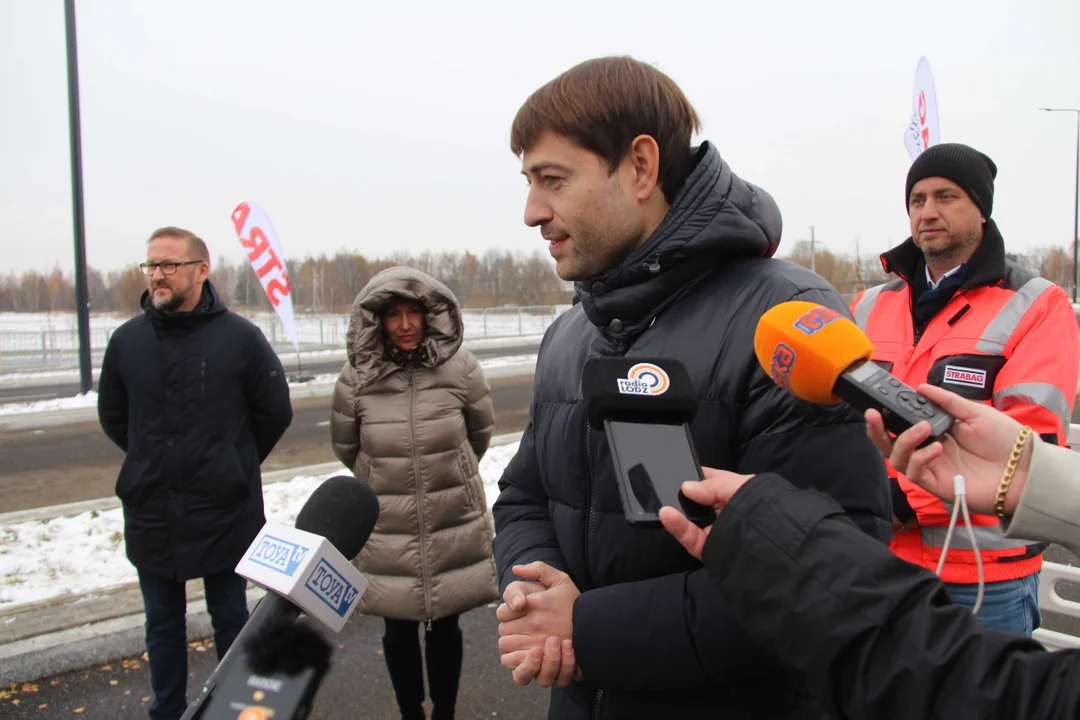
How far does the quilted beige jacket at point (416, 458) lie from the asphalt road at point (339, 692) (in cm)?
41

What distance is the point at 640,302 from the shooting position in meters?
1.60

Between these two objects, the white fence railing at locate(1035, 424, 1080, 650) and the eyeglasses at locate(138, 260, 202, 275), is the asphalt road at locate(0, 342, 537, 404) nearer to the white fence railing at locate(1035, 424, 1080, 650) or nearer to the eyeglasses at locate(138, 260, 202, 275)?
the eyeglasses at locate(138, 260, 202, 275)

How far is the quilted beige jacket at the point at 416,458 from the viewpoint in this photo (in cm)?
328

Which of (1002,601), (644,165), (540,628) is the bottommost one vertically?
(1002,601)

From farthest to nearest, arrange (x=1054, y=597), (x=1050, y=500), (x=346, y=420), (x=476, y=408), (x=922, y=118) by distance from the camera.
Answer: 1. (x=922, y=118)
2. (x=476, y=408)
3. (x=346, y=420)
4. (x=1054, y=597)
5. (x=1050, y=500)

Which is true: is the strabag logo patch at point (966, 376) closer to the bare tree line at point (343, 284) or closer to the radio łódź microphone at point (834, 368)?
the radio łódź microphone at point (834, 368)

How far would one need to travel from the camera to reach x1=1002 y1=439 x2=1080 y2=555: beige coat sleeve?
1.01m

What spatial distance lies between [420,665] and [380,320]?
5.13 ft

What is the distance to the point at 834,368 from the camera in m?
1.15

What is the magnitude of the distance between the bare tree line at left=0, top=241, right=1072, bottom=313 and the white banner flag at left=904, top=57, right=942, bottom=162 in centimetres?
4794

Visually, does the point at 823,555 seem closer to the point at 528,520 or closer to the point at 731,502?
the point at 731,502

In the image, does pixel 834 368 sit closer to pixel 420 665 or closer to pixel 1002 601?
pixel 1002 601

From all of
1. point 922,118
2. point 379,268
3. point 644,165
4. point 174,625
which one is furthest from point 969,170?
point 379,268

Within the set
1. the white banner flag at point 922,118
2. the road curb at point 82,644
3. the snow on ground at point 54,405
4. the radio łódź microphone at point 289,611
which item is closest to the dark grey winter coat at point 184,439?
the road curb at point 82,644
